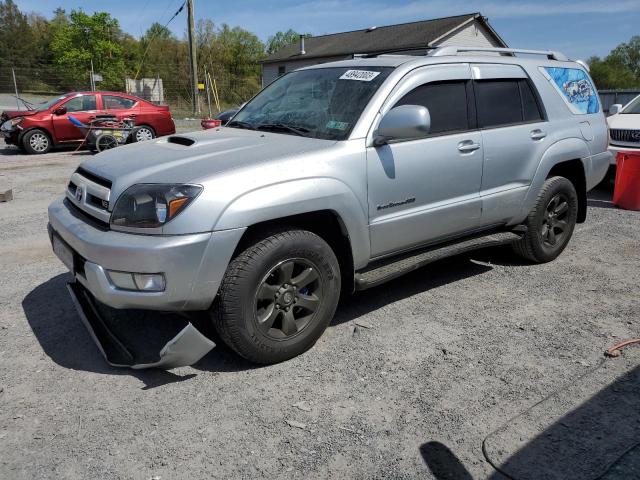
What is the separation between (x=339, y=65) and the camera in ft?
14.0

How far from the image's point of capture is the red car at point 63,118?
13.6m

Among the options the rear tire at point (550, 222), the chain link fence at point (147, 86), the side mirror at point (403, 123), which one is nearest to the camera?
the side mirror at point (403, 123)

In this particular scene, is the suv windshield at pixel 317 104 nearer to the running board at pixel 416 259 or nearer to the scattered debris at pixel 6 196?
the running board at pixel 416 259

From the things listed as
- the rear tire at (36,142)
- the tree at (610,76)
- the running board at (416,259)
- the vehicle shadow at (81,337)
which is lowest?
the vehicle shadow at (81,337)

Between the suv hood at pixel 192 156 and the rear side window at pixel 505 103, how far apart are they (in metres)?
1.59

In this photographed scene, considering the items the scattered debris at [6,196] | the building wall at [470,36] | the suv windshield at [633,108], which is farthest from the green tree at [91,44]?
the suv windshield at [633,108]

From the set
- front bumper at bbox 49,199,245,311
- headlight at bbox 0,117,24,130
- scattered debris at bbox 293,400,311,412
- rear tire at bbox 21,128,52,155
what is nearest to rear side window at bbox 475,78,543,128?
front bumper at bbox 49,199,245,311

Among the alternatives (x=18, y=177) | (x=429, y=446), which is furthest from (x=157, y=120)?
(x=429, y=446)

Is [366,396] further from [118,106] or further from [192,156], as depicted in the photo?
[118,106]

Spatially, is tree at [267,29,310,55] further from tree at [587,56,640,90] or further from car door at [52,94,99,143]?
car door at [52,94,99,143]

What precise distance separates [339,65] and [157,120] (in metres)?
11.6

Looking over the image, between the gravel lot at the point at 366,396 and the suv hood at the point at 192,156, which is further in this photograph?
the suv hood at the point at 192,156

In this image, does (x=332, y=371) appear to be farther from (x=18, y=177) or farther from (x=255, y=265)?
(x=18, y=177)

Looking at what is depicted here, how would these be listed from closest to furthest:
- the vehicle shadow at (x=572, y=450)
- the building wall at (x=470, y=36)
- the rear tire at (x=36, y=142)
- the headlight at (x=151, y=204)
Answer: the vehicle shadow at (x=572, y=450)
the headlight at (x=151, y=204)
the rear tire at (x=36, y=142)
the building wall at (x=470, y=36)
